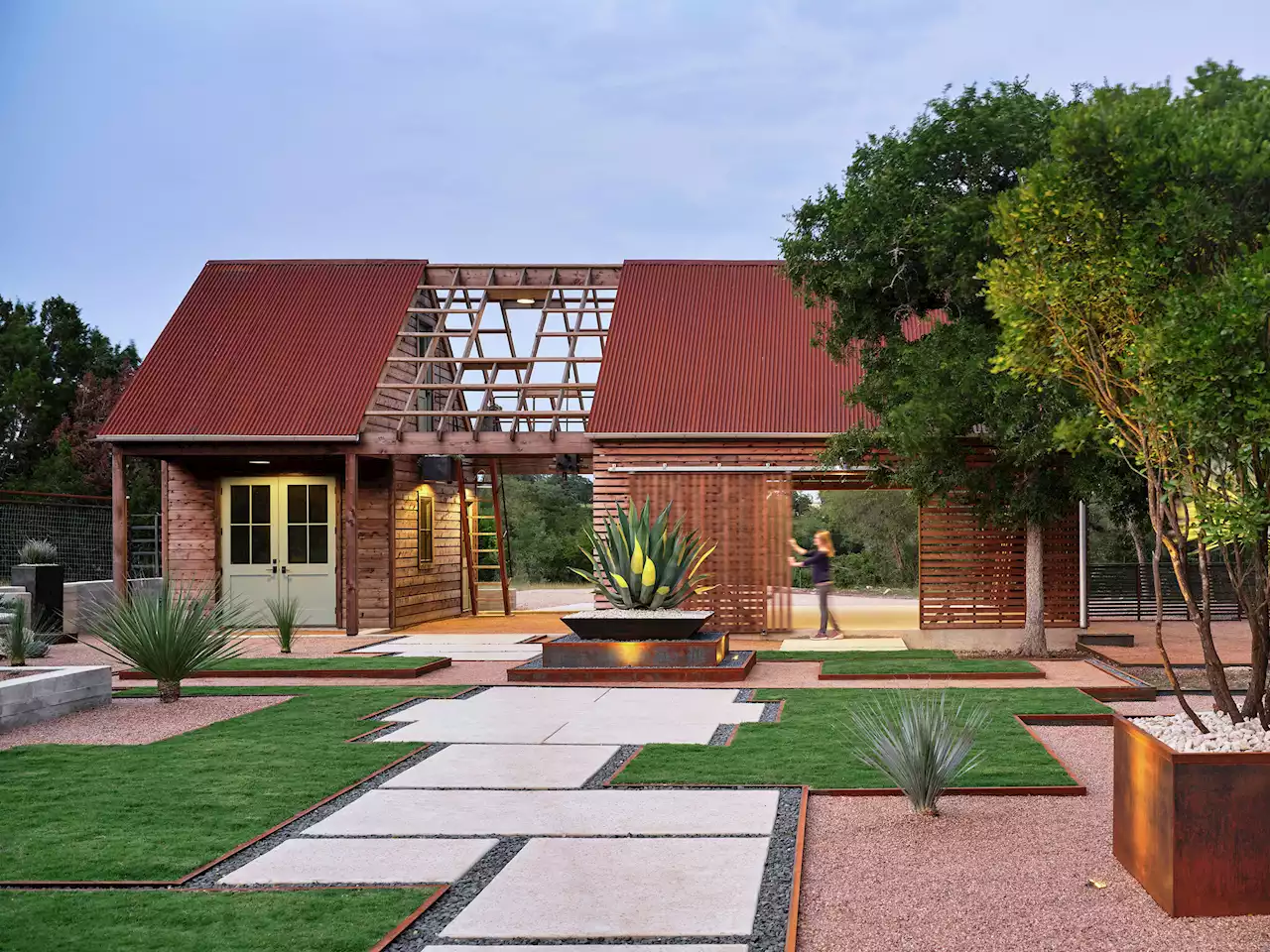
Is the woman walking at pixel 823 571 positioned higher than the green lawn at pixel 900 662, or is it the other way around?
the woman walking at pixel 823 571

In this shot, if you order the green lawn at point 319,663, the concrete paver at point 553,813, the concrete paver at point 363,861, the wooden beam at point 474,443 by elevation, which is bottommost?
the green lawn at point 319,663

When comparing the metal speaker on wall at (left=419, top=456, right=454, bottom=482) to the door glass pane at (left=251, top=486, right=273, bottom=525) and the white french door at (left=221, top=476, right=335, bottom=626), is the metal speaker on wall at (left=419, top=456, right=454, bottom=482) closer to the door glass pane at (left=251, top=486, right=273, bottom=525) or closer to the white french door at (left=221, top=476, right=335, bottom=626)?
the white french door at (left=221, top=476, right=335, bottom=626)

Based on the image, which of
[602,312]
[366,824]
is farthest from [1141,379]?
[602,312]

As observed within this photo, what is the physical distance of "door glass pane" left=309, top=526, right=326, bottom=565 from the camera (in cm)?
1847

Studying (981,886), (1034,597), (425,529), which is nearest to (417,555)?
(425,529)

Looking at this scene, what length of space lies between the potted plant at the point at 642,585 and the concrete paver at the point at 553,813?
5.72m

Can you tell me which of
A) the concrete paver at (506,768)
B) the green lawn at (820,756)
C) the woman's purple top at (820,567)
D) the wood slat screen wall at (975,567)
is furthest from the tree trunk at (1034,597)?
the concrete paver at (506,768)

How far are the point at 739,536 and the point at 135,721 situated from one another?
8.53m

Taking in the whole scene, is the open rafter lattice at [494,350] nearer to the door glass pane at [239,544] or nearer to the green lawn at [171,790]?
the door glass pane at [239,544]

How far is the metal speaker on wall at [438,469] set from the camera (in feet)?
62.6

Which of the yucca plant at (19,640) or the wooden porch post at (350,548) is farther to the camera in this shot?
the wooden porch post at (350,548)

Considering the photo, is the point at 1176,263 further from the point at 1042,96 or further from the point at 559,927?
the point at 1042,96

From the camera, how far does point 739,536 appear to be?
1614 centimetres

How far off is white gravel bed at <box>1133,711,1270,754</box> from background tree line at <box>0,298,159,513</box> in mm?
27907
